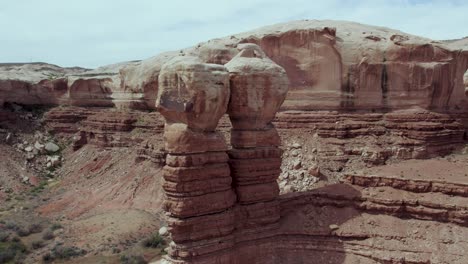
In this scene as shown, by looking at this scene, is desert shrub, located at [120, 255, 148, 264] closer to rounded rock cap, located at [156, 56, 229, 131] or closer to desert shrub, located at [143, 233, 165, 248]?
desert shrub, located at [143, 233, 165, 248]

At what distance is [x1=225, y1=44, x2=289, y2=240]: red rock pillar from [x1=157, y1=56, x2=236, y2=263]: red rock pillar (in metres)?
1.04

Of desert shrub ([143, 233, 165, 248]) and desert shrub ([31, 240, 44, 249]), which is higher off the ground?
desert shrub ([143, 233, 165, 248])

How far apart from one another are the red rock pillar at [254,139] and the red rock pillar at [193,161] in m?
1.04

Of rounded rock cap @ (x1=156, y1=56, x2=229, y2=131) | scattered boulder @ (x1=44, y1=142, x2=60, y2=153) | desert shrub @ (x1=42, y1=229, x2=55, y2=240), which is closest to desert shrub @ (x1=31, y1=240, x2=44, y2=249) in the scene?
desert shrub @ (x1=42, y1=229, x2=55, y2=240)

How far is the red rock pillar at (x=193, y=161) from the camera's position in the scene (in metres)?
16.6

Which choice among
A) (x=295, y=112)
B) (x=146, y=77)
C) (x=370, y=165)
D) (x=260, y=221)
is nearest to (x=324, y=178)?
(x=370, y=165)

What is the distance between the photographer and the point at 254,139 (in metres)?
18.9

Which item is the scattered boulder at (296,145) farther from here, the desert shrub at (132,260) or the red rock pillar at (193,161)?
the red rock pillar at (193,161)

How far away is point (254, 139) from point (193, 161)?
10.1 ft

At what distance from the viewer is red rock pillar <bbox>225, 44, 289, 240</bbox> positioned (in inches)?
721

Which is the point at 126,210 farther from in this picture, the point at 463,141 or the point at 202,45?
the point at 463,141

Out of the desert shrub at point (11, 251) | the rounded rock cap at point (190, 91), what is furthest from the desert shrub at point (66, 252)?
the rounded rock cap at point (190, 91)

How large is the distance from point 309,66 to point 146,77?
1599cm

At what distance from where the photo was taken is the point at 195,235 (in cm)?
1680
